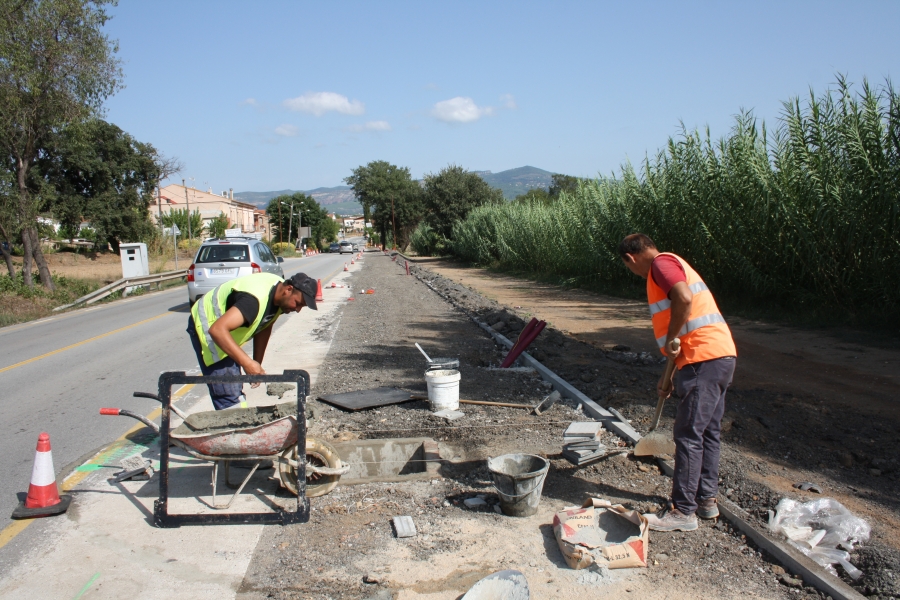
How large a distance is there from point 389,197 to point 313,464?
92.0m

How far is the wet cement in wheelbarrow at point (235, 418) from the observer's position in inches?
182

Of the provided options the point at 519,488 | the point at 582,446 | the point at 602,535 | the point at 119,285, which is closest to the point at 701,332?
the point at 602,535

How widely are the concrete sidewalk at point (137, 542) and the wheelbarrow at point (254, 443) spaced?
0.77 feet

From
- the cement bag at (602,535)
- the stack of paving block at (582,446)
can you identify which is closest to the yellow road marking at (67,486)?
the cement bag at (602,535)

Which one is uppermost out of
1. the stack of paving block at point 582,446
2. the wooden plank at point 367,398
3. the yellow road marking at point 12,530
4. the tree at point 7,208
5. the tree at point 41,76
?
the tree at point 41,76

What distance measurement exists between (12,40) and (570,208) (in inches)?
748

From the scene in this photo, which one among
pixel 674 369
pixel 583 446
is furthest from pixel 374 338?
pixel 674 369

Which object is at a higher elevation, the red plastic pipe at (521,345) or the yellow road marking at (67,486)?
the red plastic pipe at (521,345)

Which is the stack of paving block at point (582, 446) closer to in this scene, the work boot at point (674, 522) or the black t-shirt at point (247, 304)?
the work boot at point (674, 522)

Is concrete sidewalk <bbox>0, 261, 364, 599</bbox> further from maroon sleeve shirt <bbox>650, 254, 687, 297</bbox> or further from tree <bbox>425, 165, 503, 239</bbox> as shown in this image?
tree <bbox>425, 165, 503, 239</bbox>

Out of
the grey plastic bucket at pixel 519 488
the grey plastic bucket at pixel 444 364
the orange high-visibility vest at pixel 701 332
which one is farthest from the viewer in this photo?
the grey plastic bucket at pixel 444 364

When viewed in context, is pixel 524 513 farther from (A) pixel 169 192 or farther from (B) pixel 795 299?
(A) pixel 169 192

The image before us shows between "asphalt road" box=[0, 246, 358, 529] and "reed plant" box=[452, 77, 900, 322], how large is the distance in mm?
9860

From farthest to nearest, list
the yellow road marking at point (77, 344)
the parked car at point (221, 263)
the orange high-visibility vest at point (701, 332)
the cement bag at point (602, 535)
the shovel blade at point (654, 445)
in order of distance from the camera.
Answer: the parked car at point (221, 263) → the yellow road marking at point (77, 344) → the shovel blade at point (654, 445) → the orange high-visibility vest at point (701, 332) → the cement bag at point (602, 535)
